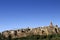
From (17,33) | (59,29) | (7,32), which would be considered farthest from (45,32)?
(7,32)

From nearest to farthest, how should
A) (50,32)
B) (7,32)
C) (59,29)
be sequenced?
(50,32) < (59,29) < (7,32)

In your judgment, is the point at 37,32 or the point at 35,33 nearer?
the point at 35,33

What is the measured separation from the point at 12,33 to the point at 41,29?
600 inches

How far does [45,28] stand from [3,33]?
2205 centimetres

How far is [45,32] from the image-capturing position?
76562 mm

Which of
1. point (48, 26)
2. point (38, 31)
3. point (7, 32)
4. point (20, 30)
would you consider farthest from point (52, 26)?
point (7, 32)

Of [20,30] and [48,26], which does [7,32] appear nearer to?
[20,30]

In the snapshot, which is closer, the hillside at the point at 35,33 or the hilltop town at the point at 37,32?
the hillside at the point at 35,33

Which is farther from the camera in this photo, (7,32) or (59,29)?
(7,32)

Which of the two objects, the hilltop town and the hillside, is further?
the hilltop town

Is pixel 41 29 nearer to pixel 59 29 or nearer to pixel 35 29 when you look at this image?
pixel 35 29

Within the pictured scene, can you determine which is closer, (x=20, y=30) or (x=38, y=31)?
(x=38, y=31)

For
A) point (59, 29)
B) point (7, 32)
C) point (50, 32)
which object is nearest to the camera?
point (50, 32)

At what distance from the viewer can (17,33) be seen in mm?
82625
